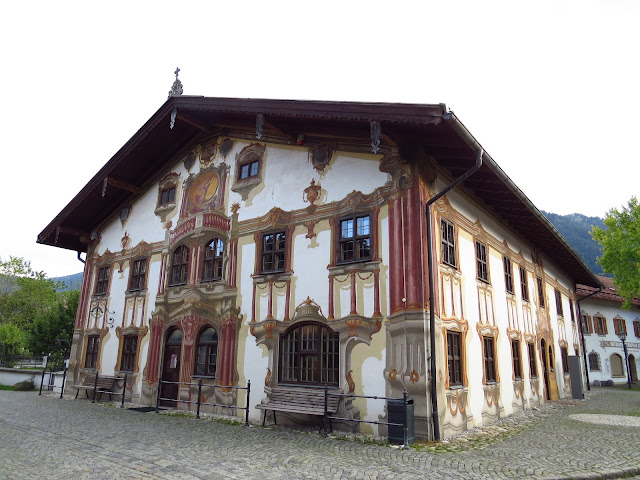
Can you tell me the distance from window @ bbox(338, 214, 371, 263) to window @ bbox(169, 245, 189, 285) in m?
6.50

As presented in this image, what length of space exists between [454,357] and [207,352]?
749 cm

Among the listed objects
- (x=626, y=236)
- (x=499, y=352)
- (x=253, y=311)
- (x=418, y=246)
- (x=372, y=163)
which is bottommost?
(x=499, y=352)

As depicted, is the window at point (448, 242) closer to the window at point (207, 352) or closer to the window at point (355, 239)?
the window at point (355, 239)

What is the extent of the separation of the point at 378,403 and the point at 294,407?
6.76 feet

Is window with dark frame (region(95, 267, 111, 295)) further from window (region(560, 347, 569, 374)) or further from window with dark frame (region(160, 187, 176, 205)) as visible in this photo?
window (region(560, 347, 569, 374))

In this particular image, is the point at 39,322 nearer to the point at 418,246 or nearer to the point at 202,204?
the point at 202,204

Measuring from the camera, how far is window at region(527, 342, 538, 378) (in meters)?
17.2

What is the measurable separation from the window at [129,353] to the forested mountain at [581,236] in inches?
3970

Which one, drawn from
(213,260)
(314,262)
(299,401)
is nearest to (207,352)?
(213,260)

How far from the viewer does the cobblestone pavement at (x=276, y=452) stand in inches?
273

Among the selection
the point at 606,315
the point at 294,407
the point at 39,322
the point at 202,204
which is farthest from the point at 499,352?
the point at 39,322

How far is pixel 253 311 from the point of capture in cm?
1324

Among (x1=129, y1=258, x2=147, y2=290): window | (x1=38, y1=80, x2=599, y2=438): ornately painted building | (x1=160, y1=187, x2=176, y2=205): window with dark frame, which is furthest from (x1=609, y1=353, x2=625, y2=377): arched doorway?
(x1=129, y1=258, x2=147, y2=290): window

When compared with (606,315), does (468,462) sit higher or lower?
lower
